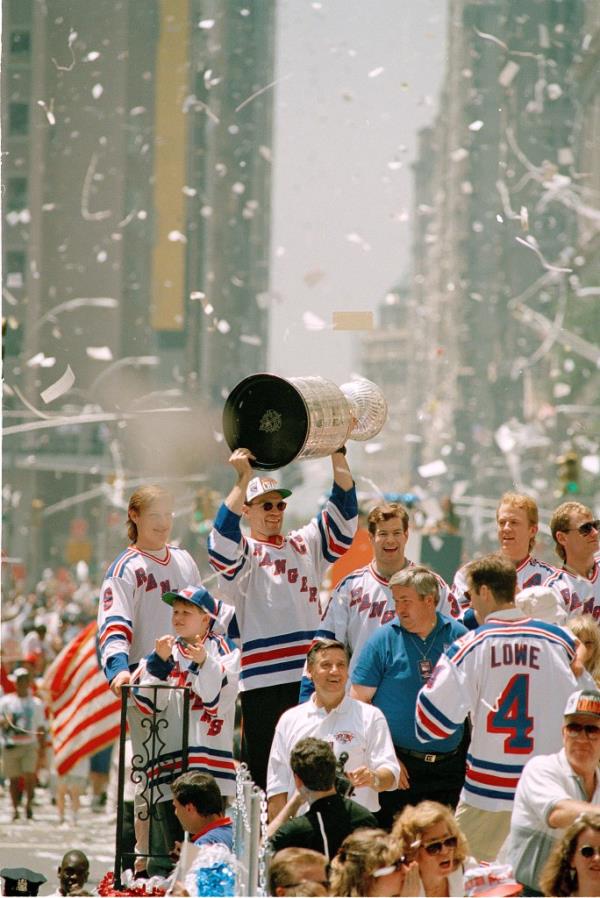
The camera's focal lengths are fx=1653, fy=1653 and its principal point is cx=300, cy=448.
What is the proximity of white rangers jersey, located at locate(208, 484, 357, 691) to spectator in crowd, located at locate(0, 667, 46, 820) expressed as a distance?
6.16 meters

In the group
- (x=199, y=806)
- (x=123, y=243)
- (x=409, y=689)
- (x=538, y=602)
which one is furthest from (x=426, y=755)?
(x=123, y=243)

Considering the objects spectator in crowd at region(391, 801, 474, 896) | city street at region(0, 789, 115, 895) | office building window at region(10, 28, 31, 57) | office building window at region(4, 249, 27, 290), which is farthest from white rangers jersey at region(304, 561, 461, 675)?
office building window at region(10, 28, 31, 57)

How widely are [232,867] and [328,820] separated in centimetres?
33

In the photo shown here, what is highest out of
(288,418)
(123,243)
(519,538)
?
(123,243)

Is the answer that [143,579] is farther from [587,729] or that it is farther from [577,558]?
[587,729]

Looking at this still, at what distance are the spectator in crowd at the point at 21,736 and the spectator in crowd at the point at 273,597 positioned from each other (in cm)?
613

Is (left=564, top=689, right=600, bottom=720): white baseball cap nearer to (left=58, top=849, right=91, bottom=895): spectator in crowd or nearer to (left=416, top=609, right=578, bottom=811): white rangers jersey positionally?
(left=416, top=609, right=578, bottom=811): white rangers jersey

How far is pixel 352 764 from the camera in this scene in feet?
17.4

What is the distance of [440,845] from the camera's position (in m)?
4.50

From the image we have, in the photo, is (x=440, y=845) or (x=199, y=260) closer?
(x=440, y=845)

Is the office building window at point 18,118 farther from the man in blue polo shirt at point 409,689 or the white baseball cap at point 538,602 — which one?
the white baseball cap at point 538,602

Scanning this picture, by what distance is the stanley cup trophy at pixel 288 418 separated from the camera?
232 inches

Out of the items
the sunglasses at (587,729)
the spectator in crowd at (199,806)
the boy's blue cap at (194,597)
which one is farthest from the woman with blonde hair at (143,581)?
the sunglasses at (587,729)

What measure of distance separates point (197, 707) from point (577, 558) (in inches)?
60.9
